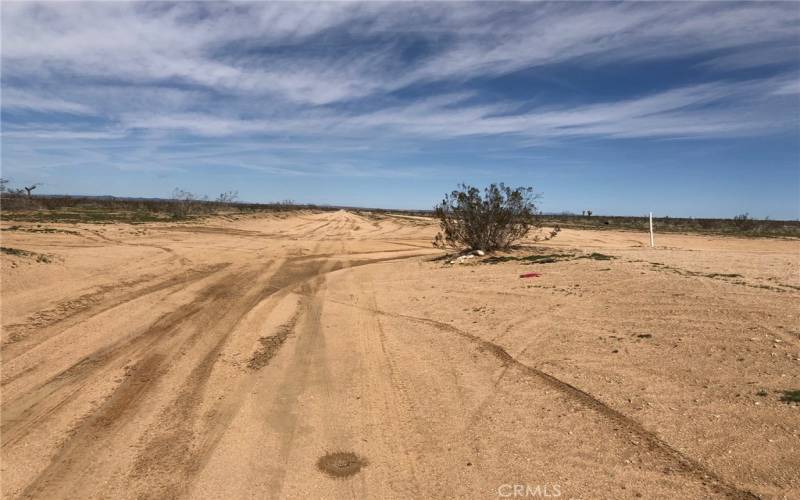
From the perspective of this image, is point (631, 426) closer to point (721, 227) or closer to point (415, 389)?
point (415, 389)

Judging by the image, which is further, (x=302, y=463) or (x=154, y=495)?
(x=302, y=463)

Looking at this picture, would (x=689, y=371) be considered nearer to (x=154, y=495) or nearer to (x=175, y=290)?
(x=154, y=495)

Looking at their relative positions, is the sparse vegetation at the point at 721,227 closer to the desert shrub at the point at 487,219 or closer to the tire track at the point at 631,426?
the desert shrub at the point at 487,219

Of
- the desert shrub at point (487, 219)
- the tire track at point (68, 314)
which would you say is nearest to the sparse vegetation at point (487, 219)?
the desert shrub at point (487, 219)

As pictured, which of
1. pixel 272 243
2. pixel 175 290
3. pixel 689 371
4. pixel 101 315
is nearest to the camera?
pixel 689 371

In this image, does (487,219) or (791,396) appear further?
(487,219)

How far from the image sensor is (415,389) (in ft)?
16.2

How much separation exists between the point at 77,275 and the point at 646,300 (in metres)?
10.8

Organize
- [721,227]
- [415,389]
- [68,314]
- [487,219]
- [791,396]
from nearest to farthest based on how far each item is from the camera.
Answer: [791,396], [415,389], [68,314], [487,219], [721,227]

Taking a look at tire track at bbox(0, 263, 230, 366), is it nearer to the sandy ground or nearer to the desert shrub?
the sandy ground

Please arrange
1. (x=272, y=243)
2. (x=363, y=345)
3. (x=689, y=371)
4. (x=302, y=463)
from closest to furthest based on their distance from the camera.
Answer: (x=302, y=463) < (x=689, y=371) < (x=363, y=345) < (x=272, y=243)

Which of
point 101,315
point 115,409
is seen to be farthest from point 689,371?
point 101,315

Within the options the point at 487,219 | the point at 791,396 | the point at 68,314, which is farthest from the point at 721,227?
the point at 68,314

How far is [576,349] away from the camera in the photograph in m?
5.62
